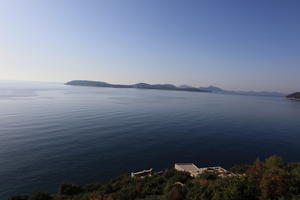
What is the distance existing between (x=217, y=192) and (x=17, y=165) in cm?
2526

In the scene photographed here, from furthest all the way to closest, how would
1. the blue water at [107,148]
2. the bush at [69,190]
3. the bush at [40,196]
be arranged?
the blue water at [107,148] → the bush at [69,190] → the bush at [40,196]

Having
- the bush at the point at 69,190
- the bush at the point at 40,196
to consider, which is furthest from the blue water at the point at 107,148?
the bush at the point at 40,196

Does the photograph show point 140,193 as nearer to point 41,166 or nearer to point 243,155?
point 41,166

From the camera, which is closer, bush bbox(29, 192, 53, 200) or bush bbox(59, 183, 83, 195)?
bush bbox(29, 192, 53, 200)

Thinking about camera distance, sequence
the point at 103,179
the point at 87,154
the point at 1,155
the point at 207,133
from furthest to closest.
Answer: the point at 207,133 → the point at 87,154 → the point at 1,155 → the point at 103,179

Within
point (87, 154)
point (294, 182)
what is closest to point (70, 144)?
point (87, 154)

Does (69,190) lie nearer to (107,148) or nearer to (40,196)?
(40,196)

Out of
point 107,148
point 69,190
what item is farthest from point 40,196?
point 107,148

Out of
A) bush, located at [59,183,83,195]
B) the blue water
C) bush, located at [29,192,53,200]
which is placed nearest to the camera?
bush, located at [29,192,53,200]

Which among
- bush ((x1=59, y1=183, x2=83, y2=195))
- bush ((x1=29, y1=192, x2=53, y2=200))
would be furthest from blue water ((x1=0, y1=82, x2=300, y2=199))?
bush ((x1=29, y1=192, x2=53, y2=200))

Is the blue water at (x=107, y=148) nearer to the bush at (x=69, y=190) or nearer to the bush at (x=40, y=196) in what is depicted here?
the bush at (x=69, y=190)

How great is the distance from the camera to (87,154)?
1024 inches

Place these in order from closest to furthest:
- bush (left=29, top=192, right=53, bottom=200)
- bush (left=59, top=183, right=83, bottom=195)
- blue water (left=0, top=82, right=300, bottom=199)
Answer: bush (left=29, top=192, right=53, bottom=200) → bush (left=59, top=183, right=83, bottom=195) → blue water (left=0, top=82, right=300, bottom=199)

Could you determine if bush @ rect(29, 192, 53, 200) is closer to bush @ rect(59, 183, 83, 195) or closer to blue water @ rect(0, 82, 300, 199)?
bush @ rect(59, 183, 83, 195)
